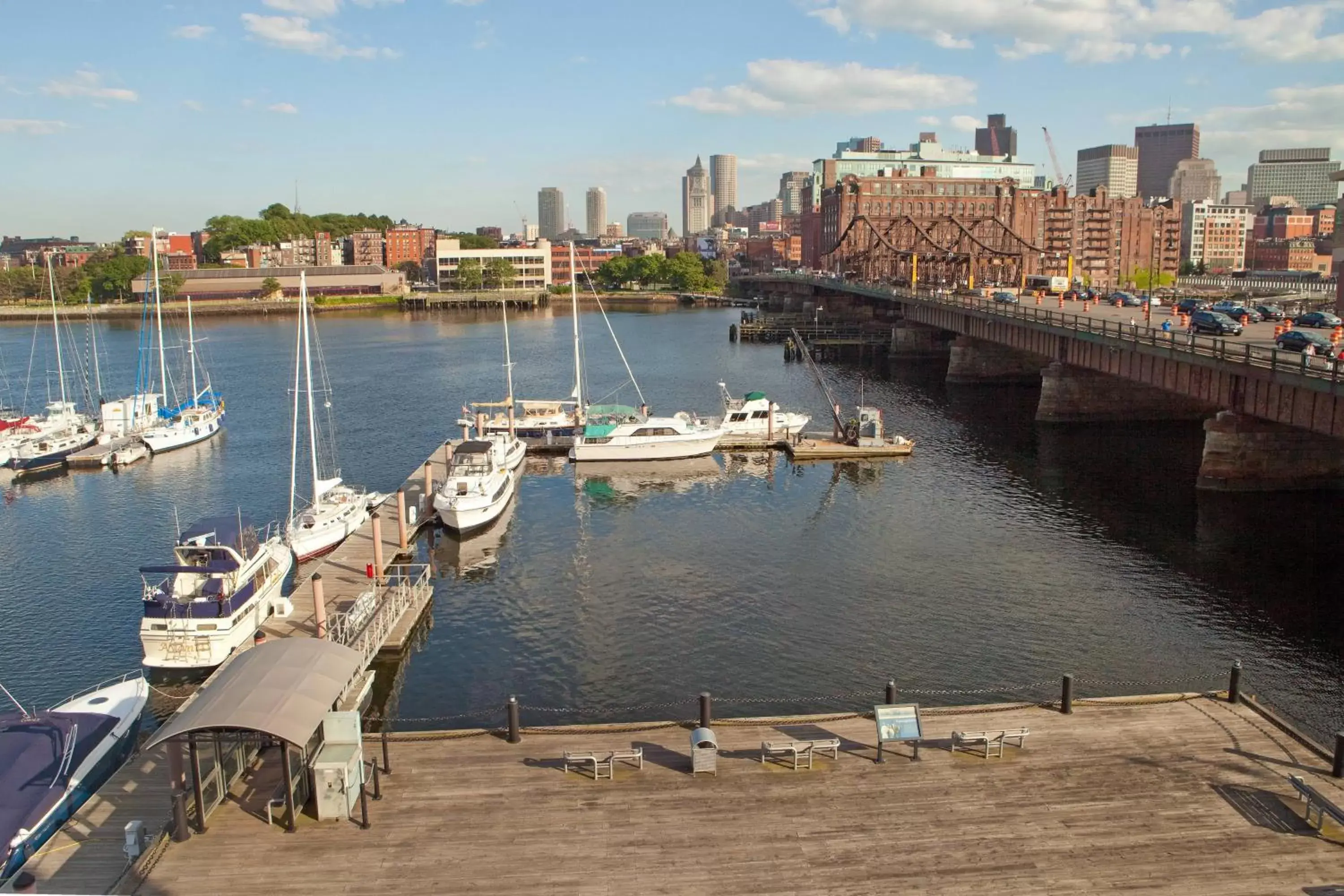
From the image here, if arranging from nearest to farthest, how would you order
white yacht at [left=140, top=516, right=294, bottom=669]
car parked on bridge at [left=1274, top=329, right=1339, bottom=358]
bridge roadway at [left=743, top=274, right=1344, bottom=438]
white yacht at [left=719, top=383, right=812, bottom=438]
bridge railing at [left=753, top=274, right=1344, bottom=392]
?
white yacht at [left=140, top=516, right=294, bottom=669] < bridge roadway at [left=743, top=274, right=1344, bottom=438] < bridge railing at [left=753, top=274, right=1344, bottom=392] < car parked on bridge at [left=1274, top=329, right=1339, bottom=358] < white yacht at [left=719, top=383, right=812, bottom=438]

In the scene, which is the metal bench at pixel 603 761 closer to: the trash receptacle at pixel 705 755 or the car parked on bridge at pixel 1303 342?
the trash receptacle at pixel 705 755

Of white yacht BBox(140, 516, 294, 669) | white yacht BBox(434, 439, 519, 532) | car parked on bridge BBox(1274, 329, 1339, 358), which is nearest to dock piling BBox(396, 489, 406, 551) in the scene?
white yacht BBox(434, 439, 519, 532)

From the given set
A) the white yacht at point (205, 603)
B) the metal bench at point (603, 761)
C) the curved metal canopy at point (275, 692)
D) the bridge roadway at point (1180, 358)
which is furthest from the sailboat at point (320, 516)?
the bridge roadway at point (1180, 358)

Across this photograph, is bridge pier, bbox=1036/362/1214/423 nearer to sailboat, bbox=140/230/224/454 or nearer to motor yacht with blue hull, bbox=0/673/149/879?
sailboat, bbox=140/230/224/454

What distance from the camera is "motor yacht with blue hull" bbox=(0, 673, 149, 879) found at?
20.5 meters

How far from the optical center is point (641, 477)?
61.9 m

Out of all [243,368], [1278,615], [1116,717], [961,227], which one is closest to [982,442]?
[1278,615]

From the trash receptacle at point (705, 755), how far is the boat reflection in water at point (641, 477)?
35375mm

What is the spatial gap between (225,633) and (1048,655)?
2647cm

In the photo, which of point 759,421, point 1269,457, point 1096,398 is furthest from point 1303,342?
point 759,421

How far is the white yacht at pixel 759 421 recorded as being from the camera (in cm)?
7025

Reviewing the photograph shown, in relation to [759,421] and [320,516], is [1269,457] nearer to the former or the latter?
[759,421]

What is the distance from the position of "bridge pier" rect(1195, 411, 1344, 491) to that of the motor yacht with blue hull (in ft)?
164

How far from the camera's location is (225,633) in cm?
3297
